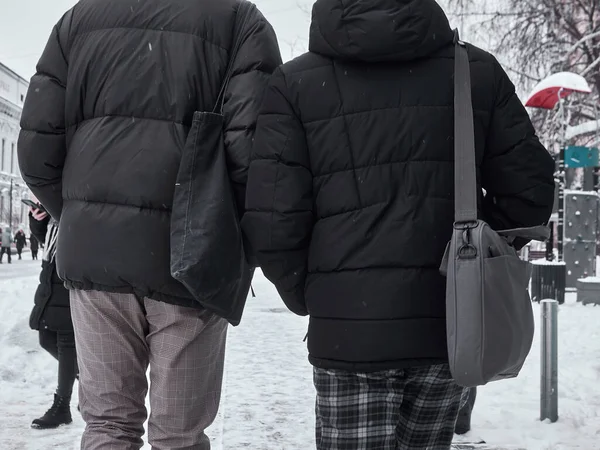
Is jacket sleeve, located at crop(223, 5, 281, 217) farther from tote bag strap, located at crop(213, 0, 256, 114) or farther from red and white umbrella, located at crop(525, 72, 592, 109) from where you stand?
red and white umbrella, located at crop(525, 72, 592, 109)

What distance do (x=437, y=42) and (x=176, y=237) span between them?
1086mm

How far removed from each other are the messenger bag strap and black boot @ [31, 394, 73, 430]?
3.51 m

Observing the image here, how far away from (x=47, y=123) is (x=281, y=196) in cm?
102

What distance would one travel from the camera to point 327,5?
102 inches

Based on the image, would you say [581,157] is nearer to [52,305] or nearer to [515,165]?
[52,305]

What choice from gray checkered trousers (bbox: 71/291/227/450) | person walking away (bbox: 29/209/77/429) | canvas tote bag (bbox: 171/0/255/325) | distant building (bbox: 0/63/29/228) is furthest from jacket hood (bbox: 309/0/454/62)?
distant building (bbox: 0/63/29/228)

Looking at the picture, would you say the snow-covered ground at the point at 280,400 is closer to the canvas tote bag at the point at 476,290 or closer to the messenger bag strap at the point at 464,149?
the canvas tote bag at the point at 476,290

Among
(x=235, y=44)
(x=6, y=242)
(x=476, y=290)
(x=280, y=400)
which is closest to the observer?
(x=476, y=290)

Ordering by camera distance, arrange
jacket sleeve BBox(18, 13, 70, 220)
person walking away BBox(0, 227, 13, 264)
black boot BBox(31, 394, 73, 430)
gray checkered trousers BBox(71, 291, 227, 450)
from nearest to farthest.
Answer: gray checkered trousers BBox(71, 291, 227, 450), jacket sleeve BBox(18, 13, 70, 220), black boot BBox(31, 394, 73, 430), person walking away BBox(0, 227, 13, 264)

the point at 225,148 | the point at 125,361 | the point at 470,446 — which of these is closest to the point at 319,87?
the point at 225,148

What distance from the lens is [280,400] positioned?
5914 millimetres

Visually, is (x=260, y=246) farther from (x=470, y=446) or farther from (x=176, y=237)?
(x=470, y=446)

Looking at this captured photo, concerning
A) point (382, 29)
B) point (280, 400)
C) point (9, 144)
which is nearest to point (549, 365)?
point (280, 400)

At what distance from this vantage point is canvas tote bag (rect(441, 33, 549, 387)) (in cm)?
234
